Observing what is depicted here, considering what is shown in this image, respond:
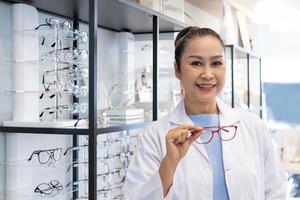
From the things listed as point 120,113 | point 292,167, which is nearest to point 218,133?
point 120,113

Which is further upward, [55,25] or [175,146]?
[55,25]

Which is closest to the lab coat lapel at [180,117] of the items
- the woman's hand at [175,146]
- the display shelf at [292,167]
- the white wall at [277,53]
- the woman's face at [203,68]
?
the woman's face at [203,68]

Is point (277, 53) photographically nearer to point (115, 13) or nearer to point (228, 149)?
point (115, 13)

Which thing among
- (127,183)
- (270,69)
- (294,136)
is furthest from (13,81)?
(270,69)

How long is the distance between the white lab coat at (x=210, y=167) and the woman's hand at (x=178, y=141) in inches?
3.8

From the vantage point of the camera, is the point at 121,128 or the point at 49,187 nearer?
the point at 121,128

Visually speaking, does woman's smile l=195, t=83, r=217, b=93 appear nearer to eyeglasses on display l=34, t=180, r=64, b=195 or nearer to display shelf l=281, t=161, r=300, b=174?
eyeglasses on display l=34, t=180, r=64, b=195

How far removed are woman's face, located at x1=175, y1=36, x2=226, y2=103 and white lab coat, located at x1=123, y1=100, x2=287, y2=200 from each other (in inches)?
5.9

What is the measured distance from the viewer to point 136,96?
2.79 meters

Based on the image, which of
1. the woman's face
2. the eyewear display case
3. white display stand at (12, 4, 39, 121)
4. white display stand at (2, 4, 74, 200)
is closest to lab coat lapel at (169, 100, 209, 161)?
the woman's face

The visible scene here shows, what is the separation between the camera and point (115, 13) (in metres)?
2.17

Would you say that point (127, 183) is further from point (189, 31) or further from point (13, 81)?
point (13, 81)

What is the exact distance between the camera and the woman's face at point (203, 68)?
1.35m

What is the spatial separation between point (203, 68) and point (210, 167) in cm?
34
